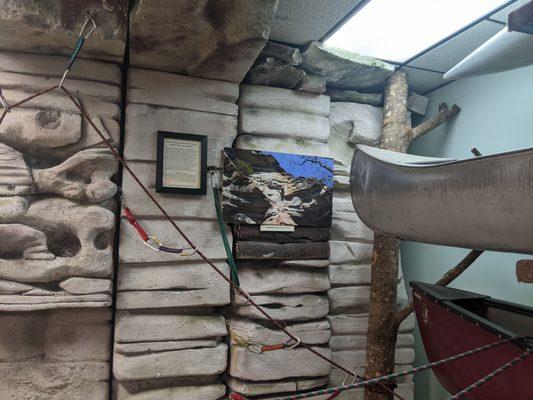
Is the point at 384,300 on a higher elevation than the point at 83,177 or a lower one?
lower

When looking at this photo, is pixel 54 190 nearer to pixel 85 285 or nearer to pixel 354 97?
pixel 85 285

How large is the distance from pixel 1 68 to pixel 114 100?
437 mm

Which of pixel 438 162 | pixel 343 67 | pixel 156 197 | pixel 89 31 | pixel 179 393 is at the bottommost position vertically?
pixel 179 393

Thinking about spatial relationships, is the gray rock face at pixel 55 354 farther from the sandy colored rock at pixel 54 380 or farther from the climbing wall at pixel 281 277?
the climbing wall at pixel 281 277

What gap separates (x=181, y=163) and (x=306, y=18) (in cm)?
85

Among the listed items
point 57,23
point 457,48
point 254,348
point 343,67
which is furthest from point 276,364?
point 457,48

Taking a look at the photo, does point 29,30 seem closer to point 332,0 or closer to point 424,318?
point 332,0

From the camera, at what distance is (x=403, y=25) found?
1808mm

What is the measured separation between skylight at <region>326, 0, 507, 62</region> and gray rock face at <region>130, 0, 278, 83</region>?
0.52 metres

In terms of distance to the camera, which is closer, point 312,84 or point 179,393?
point 179,393

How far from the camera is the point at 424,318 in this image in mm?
1709

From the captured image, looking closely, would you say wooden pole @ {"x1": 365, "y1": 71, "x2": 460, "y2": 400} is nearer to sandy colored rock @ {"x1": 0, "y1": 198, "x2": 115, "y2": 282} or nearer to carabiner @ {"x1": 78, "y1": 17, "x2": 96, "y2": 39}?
sandy colored rock @ {"x1": 0, "y1": 198, "x2": 115, "y2": 282}

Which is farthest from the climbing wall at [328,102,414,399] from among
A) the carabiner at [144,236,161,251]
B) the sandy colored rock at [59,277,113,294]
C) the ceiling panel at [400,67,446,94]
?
the sandy colored rock at [59,277,113,294]

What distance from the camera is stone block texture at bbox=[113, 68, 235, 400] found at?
A: 168 cm
